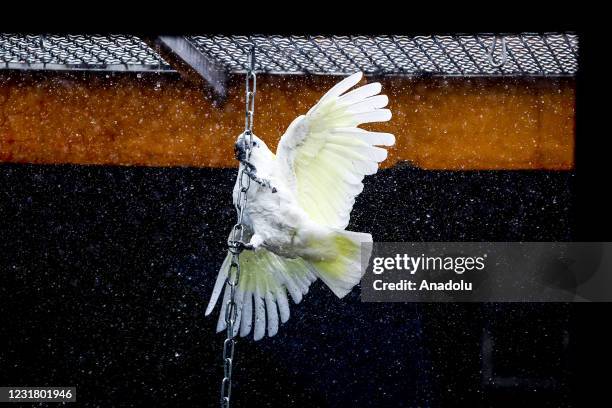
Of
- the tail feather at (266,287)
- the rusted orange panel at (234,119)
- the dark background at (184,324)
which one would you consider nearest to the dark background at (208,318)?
the dark background at (184,324)

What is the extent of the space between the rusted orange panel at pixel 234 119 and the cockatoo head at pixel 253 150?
13.3 inches

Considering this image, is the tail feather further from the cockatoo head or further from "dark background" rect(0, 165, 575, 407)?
"dark background" rect(0, 165, 575, 407)

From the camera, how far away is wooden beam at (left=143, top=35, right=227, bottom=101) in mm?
1196

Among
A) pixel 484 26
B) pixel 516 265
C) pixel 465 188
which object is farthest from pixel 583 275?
pixel 516 265

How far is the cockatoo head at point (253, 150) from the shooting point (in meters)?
1.00

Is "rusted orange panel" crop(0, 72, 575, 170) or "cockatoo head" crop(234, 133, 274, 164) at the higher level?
"rusted orange panel" crop(0, 72, 575, 170)

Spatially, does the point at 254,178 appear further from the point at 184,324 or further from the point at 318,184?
the point at 184,324

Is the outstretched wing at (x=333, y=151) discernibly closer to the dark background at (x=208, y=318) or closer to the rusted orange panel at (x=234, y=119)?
the rusted orange panel at (x=234, y=119)

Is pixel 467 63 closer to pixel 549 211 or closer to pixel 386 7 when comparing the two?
pixel 549 211

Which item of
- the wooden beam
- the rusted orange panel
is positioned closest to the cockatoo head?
the wooden beam

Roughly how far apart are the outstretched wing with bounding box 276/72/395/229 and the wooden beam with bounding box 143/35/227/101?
25 cm

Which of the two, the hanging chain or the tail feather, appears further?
the tail feather

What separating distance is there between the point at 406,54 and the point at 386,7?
72 cm

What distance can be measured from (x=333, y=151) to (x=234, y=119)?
1.24 ft
